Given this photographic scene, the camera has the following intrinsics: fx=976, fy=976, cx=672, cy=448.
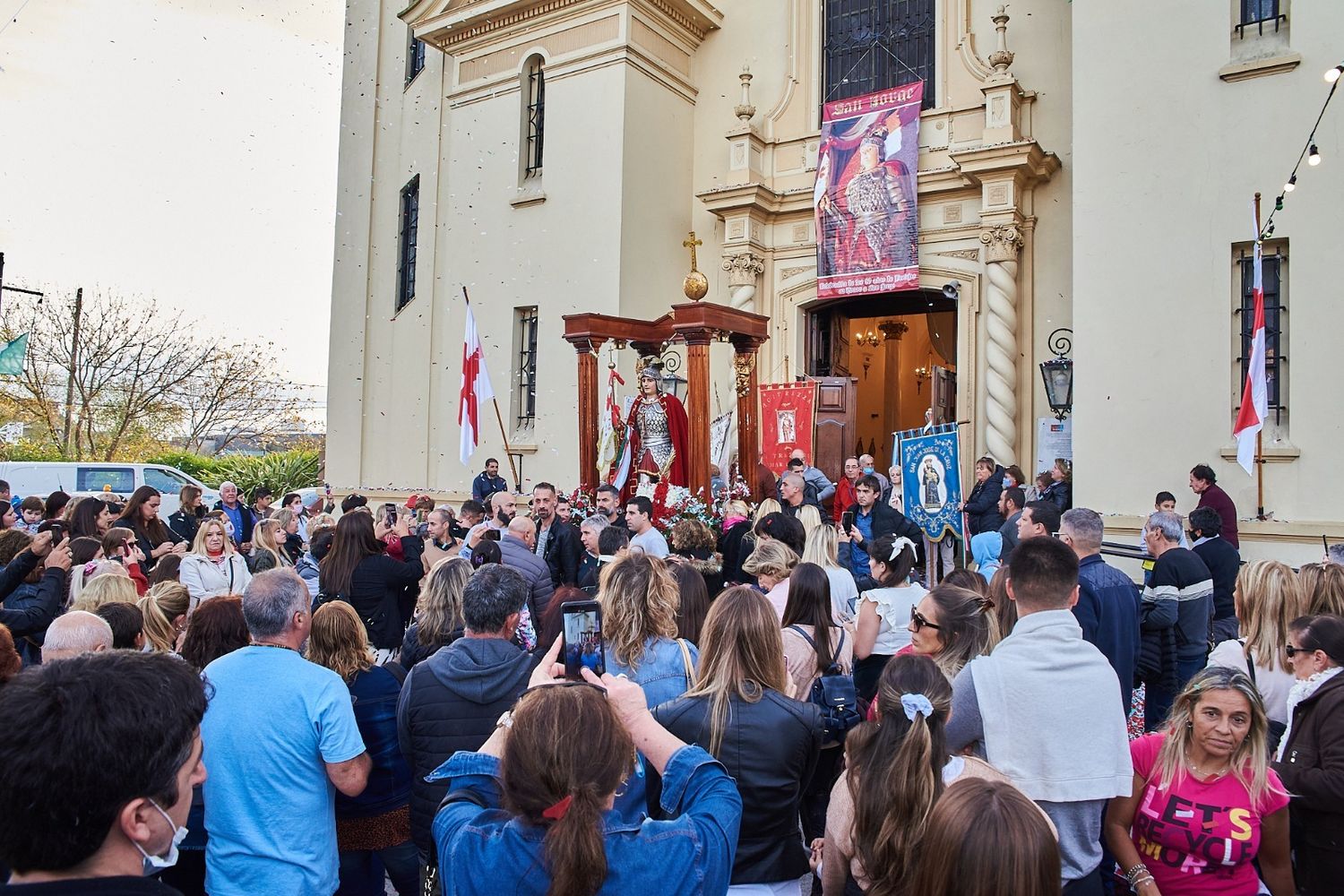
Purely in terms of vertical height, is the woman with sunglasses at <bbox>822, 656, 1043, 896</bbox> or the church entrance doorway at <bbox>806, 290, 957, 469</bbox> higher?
the church entrance doorway at <bbox>806, 290, 957, 469</bbox>

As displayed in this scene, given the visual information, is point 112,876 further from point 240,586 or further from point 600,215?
point 600,215

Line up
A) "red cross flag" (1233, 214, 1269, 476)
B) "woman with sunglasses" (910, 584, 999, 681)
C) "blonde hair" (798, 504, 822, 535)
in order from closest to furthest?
1. "woman with sunglasses" (910, 584, 999, 681)
2. "blonde hair" (798, 504, 822, 535)
3. "red cross flag" (1233, 214, 1269, 476)

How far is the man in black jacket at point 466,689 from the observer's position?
3.36 m

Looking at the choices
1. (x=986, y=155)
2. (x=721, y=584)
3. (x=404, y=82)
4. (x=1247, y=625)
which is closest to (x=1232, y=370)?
(x=986, y=155)

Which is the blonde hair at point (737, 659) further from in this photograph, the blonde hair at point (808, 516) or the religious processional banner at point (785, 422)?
the religious processional banner at point (785, 422)

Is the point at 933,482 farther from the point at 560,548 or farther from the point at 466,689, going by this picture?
the point at 466,689

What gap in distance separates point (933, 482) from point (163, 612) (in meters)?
8.59

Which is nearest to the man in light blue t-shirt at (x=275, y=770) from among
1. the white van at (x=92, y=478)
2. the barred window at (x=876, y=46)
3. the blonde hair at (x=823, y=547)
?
the blonde hair at (x=823, y=547)

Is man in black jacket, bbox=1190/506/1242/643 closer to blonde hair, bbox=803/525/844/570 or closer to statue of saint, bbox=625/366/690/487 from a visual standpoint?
blonde hair, bbox=803/525/844/570

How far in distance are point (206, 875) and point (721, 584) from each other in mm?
5509

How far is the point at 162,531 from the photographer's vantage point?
344 inches

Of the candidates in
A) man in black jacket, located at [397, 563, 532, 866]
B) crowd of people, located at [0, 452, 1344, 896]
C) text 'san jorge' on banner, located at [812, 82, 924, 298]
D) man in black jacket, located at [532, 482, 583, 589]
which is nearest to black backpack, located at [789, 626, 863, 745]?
crowd of people, located at [0, 452, 1344, 896]

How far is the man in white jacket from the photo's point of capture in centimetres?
299

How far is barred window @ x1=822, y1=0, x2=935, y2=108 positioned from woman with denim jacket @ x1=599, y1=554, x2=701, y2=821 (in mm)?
13459
